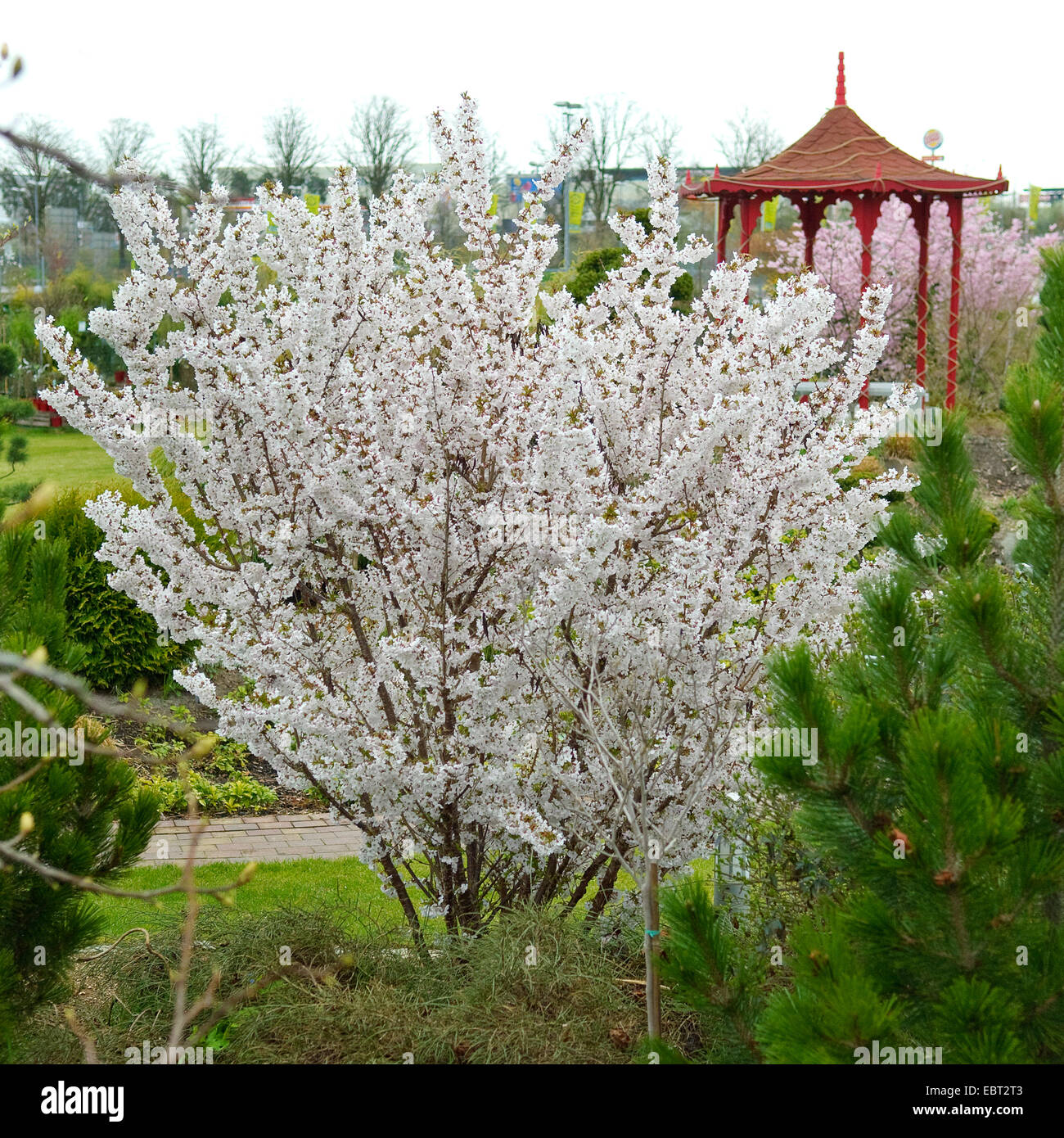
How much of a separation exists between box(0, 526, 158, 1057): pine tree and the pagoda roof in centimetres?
1209

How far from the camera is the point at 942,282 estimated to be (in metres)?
22.4

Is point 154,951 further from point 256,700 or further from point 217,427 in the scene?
point 217,427

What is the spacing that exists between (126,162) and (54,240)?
3248cm

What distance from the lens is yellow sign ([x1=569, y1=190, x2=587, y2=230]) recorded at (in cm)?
2952

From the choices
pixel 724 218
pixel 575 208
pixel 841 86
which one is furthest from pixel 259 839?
pixel 575 208

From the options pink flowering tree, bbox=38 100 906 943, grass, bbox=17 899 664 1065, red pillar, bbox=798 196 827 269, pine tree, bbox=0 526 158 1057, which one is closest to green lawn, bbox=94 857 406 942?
grass, bbox=17 899 664 1065

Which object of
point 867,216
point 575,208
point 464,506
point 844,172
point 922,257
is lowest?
point 464,506

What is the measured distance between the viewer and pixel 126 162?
3.54m

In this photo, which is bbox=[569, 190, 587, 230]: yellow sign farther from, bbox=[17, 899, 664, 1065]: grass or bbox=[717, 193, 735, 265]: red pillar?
bbox=[17, 899, 664, 1065]: grass

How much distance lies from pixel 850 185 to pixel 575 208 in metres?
17.1

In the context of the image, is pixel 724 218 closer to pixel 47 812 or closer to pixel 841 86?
pixel 841 86

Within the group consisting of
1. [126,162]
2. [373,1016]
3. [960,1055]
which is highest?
[126,162]

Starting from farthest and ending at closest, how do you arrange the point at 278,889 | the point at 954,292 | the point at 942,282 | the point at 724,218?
the point at 942,282 → the point at 954,292 → the point at 724,218 → the point at 278,889

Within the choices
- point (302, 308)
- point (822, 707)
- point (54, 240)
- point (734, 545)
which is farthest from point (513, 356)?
point (54, 240)
